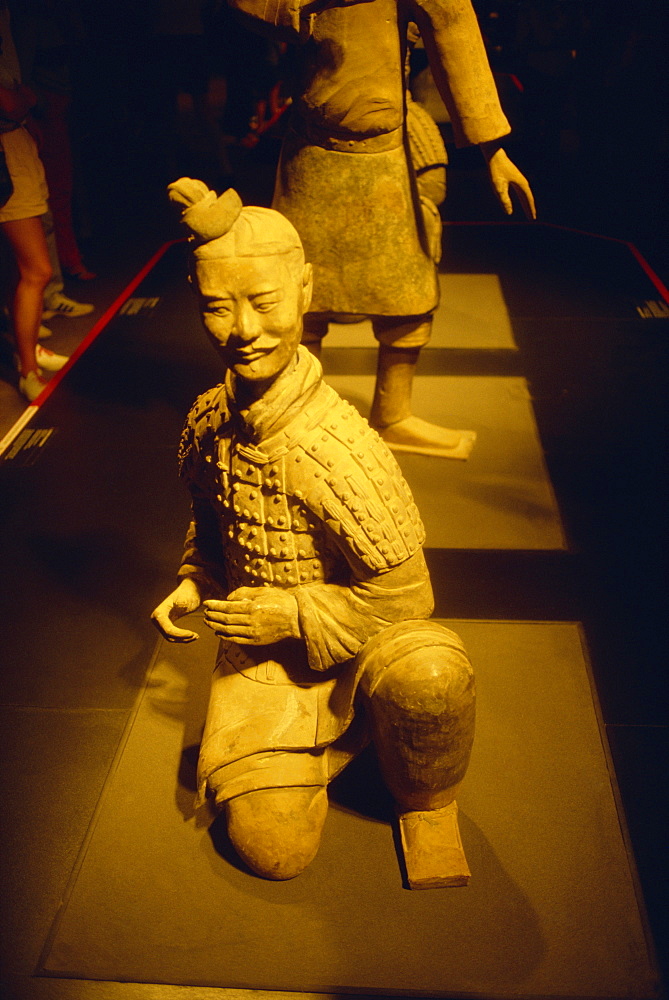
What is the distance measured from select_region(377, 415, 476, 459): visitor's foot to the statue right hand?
1.56 m

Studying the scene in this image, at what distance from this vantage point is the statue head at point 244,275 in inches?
63.6

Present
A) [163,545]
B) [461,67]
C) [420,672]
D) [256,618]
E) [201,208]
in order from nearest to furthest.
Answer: [201,208] < [420,672] < [256,618] < [461,67] < [163,545]

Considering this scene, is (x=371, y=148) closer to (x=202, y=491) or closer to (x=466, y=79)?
(x=466, y=79)

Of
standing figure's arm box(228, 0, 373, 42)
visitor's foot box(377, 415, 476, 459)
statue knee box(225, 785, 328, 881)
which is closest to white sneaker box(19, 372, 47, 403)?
visitor's foot box(377, 415, 476, 459)

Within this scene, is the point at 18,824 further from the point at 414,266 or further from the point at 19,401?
the point at 19,401

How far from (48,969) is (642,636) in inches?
74.5

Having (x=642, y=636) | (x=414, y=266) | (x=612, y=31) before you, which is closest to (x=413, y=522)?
(x=642, y=636)

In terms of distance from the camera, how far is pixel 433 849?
6.63 feet

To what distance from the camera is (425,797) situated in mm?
1990

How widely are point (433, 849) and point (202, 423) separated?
3.66 ft

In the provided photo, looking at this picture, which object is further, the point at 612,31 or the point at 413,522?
the point at 612,31

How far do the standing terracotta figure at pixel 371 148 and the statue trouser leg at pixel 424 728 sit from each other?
1.53 m

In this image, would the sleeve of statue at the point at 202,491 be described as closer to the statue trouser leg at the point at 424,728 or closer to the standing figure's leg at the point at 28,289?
the statue trouser leg at the point at 424,728

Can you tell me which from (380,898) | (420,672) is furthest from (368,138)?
(380,898)
